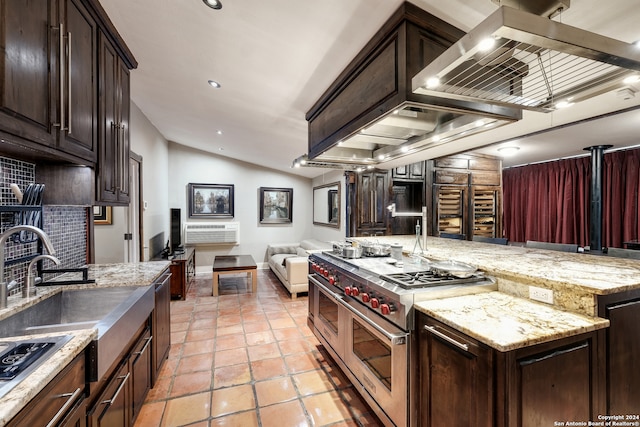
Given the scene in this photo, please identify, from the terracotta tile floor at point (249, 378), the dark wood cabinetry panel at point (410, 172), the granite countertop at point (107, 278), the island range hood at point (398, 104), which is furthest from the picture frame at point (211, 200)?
the island range hood at point (398, 104)

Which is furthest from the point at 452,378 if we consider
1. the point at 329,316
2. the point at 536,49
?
the point at 536,49

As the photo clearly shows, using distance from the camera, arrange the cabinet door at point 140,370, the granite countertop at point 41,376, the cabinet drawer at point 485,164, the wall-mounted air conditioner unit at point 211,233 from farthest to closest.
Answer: the wall-mounted air conditioner unit at point 211,233, the cabinet drawer at point 485,164, the cabinet door at point 140,370, the granite countertop at point 41,376

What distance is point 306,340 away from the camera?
298 centimetres

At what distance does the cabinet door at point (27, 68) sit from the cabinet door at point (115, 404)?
3.89 feet

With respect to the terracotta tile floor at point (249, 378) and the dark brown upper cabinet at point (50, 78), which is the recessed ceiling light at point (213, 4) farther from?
the terracotta tile floor at point (249, 378)

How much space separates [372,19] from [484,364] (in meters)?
1.76

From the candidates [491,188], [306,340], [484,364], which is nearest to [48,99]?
[484,364]

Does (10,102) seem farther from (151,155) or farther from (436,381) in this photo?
(151,155)

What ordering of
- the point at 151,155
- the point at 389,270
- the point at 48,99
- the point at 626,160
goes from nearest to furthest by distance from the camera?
the point at 48,99 → the point at 389,270 → the point at 626,160 → the point at 151,155

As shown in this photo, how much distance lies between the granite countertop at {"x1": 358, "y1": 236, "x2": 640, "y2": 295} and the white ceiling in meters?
1.17

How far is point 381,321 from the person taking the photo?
1.65 m

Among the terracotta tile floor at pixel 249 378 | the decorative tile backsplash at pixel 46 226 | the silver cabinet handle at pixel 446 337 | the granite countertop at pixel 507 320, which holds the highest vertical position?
the decorative tile backsplash at pixel 46 226

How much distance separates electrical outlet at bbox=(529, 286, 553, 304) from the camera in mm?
1427

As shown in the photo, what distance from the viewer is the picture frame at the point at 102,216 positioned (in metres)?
3.05
